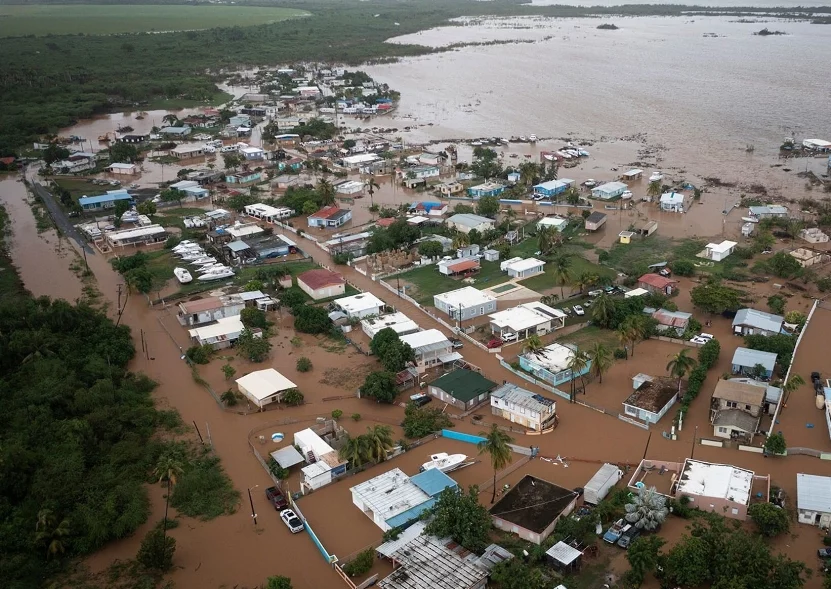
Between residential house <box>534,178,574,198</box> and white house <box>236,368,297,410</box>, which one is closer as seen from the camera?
white house <box>236,368,297,410</box>

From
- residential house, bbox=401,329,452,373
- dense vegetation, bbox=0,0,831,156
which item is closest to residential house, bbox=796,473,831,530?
residential house, bbox=401,329,452,373

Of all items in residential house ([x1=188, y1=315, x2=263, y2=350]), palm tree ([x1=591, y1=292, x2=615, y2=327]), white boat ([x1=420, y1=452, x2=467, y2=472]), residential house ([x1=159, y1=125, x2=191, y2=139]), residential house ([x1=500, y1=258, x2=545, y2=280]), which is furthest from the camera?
residential house ([x1=159, y1=125, x2=191, y2=139])

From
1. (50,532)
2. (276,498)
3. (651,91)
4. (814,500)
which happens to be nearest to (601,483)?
(814,500)

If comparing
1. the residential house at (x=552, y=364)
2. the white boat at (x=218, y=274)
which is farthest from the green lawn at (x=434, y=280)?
the white boat at (x=218, y=274)

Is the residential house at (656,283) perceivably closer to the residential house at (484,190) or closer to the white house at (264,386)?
the residential house at (484,190)

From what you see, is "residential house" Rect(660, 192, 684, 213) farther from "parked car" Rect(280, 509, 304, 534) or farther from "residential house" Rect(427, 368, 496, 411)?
"parked car" Rect(280, 509, 304, 534)

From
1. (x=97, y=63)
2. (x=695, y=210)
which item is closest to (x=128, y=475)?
(x=695, y=210)
